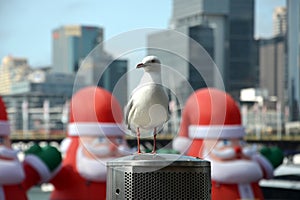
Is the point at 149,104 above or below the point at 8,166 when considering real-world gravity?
above

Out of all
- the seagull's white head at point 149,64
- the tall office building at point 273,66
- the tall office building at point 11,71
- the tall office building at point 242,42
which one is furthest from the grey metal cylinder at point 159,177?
the tall office building at point 11,71

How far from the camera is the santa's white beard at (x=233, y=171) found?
41.0 feet

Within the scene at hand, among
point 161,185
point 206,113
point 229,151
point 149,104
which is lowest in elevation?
point 229,151

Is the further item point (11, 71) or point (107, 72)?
point (11, 71)

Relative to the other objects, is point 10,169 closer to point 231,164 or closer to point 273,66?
point 231,164

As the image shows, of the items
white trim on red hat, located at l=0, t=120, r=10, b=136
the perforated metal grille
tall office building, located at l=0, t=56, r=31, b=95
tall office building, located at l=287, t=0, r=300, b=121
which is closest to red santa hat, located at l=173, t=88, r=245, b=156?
the perforated metal grille

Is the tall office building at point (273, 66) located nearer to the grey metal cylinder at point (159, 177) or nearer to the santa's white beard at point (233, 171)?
the santa's white beard at point (233, 171)

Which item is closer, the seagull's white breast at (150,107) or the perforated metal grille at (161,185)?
the perforated metal grille at (161,185)

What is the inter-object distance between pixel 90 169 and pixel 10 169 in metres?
1.99

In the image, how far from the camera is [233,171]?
12516mm

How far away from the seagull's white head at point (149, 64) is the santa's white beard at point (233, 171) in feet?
26.9

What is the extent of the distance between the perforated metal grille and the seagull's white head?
602 mm

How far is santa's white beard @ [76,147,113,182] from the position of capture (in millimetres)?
12734

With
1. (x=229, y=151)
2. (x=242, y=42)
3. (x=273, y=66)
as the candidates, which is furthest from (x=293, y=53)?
(x=229, y=151)
